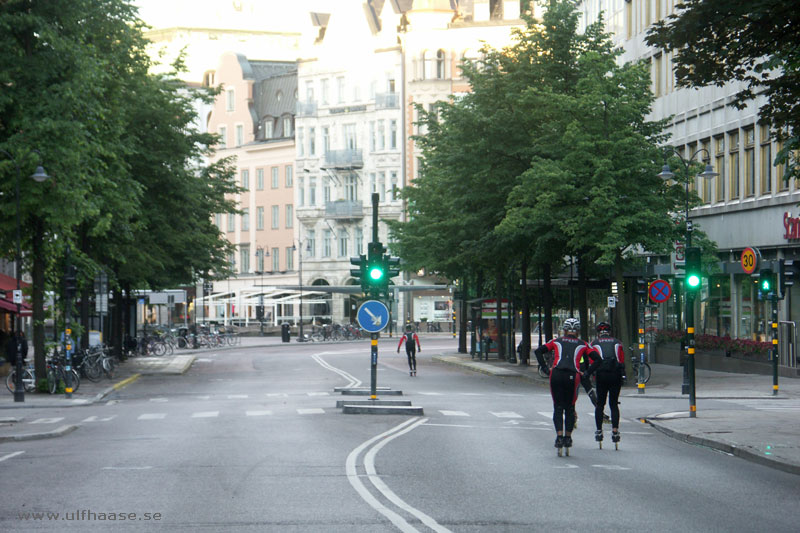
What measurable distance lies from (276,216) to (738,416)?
3591 inches

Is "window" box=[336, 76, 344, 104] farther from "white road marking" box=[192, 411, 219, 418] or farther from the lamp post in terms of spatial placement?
"white road marking" box=[192, 411, 219, 418]

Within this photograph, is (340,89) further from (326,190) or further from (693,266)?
(693,266)

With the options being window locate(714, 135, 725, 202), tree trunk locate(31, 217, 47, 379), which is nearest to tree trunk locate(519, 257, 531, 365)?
window locate(714, 135, 725, 202)

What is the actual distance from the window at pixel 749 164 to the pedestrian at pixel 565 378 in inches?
1072

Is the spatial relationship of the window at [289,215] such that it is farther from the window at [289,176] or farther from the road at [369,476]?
the road at [369,476]

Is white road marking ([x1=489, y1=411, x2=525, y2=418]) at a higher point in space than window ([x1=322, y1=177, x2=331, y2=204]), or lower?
lower

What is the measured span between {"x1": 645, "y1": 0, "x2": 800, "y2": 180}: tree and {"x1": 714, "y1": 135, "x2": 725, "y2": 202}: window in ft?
91.1

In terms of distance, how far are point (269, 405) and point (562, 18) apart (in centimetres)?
1792

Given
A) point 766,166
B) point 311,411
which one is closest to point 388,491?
point 311,411

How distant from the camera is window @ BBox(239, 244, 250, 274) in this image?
11775 centimetres

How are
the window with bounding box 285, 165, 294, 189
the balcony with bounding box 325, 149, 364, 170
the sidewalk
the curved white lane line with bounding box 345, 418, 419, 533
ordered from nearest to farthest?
the curved white lane line with bounding box 345, 418, 419, 533, the sidewalk, the balcony with bounding box 325, 149, 364, 170, the window with bounding box 285, 165, 294, 189

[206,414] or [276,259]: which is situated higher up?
[276,259]

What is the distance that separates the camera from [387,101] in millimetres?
104375

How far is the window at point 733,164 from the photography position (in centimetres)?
4538
